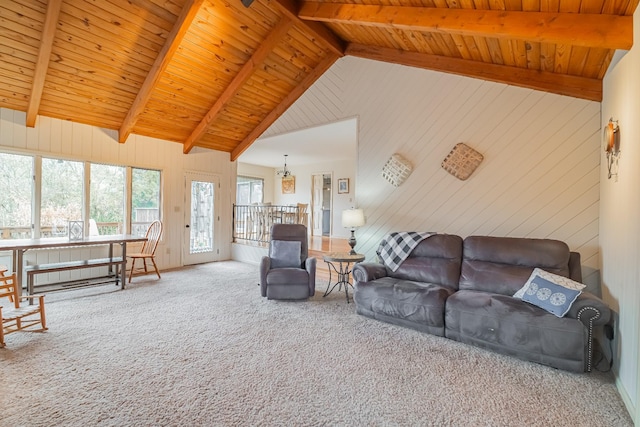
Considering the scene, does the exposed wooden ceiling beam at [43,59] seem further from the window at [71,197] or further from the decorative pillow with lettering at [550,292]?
the decorative pillow with lettering at [550,292]

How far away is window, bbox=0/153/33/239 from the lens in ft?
14.2

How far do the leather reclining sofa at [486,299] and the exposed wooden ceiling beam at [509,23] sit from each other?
1.83 m

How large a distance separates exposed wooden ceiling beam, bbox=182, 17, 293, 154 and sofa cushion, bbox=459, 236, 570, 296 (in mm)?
3792

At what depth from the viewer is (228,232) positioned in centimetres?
728

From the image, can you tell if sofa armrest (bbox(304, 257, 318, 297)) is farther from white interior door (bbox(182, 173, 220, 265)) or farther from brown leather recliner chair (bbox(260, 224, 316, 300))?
white interior door (bbox(182, 173, 220, 265))

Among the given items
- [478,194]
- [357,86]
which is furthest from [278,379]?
[357,86]

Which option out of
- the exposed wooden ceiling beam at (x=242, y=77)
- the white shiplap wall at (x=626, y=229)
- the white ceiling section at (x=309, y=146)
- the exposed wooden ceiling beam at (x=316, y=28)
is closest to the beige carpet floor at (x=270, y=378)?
the white shiplap wall at (x=626, y=229)

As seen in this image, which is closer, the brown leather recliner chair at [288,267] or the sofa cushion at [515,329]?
the sofa cushion at [515,329]

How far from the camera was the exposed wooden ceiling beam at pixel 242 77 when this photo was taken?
429 cm

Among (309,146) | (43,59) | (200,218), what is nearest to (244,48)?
(43,59)

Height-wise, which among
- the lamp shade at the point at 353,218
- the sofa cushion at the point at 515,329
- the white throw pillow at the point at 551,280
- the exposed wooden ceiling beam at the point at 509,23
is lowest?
the sofa cushion at the point at 515,329

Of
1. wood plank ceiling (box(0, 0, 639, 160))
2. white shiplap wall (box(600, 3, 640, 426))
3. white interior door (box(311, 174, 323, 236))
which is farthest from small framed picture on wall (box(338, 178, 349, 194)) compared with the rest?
white shiplap wall (box(600, 3, 640, 426))

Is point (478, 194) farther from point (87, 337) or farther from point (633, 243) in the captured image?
point (87, 337)

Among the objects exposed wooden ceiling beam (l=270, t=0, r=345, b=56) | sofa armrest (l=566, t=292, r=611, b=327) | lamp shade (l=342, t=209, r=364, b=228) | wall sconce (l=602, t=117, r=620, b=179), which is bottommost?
sofa armrest (l=566, t=292, r=611, b=327)
